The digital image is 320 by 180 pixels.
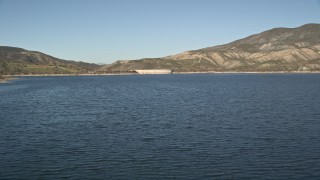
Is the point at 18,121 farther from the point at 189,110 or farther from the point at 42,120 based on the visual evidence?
the point at 189,110

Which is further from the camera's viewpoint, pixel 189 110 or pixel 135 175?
pixel 189 110

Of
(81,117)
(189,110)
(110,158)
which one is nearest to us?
(110,158)

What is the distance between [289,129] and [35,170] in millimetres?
33943

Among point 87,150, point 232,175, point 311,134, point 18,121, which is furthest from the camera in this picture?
point 18,121

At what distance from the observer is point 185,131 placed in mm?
53906

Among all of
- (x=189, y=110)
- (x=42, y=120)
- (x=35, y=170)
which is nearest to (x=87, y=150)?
(x=35, y=170)

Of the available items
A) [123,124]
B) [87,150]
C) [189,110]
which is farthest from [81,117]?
[87,150]

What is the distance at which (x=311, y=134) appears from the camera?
50125 millimetres

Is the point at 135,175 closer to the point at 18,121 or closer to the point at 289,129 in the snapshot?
the point at 289,129

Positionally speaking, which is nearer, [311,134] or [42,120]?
[311,134]

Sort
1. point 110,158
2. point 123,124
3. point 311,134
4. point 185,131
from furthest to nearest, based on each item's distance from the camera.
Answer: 1. point 123,124
2. point 185,131
3. point 311,134
4. point 110,158

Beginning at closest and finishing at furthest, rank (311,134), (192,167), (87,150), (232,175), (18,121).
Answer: (232,175) → (192,167) → (87,150) → (311,134) → (18,121)

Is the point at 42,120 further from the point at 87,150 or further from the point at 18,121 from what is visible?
the point at 87,150

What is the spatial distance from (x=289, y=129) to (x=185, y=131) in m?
14.0
